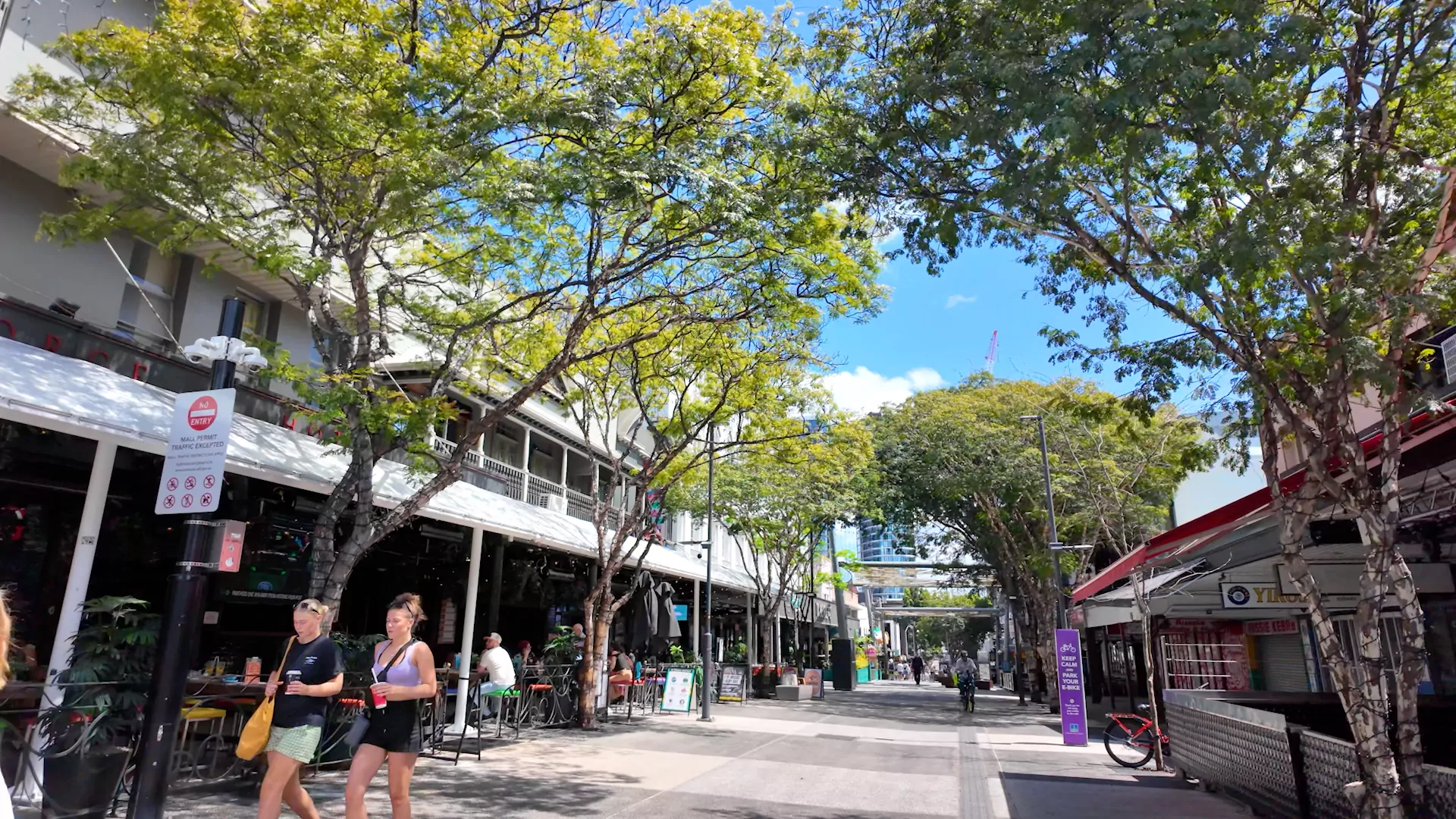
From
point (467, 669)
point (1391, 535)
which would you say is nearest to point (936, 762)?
point (467, 669)

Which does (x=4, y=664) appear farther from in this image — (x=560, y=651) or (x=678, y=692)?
(x=678, y=692)

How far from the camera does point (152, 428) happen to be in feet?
27.0

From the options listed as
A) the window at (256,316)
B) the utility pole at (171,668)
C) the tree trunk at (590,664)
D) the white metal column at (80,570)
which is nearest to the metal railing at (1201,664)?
the tree trunk at (590,664)

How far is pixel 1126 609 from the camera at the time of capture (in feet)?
58.6

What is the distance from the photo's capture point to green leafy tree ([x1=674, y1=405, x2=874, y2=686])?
66.2 ft

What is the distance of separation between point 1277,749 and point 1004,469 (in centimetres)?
1836

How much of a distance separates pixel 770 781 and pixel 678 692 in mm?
8280

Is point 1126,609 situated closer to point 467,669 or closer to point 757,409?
point 757,409

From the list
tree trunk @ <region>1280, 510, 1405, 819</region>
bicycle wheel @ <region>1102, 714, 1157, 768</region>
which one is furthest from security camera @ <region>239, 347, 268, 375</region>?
bicycle wheel @ <region>1102, 714, 1157, 768</region>

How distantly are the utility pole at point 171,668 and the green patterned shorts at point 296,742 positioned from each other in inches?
30.2

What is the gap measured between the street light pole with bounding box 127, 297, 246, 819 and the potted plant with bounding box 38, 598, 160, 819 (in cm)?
95

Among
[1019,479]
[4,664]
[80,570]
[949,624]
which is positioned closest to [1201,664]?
[1019,479]

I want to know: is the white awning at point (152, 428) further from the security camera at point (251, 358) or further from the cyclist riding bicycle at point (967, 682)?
the cyclist riding bicycle at point (967, 682)

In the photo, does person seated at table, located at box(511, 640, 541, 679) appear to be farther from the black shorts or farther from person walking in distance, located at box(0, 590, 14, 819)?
person walking in distance, located at box(0, 590, 14, 819)
